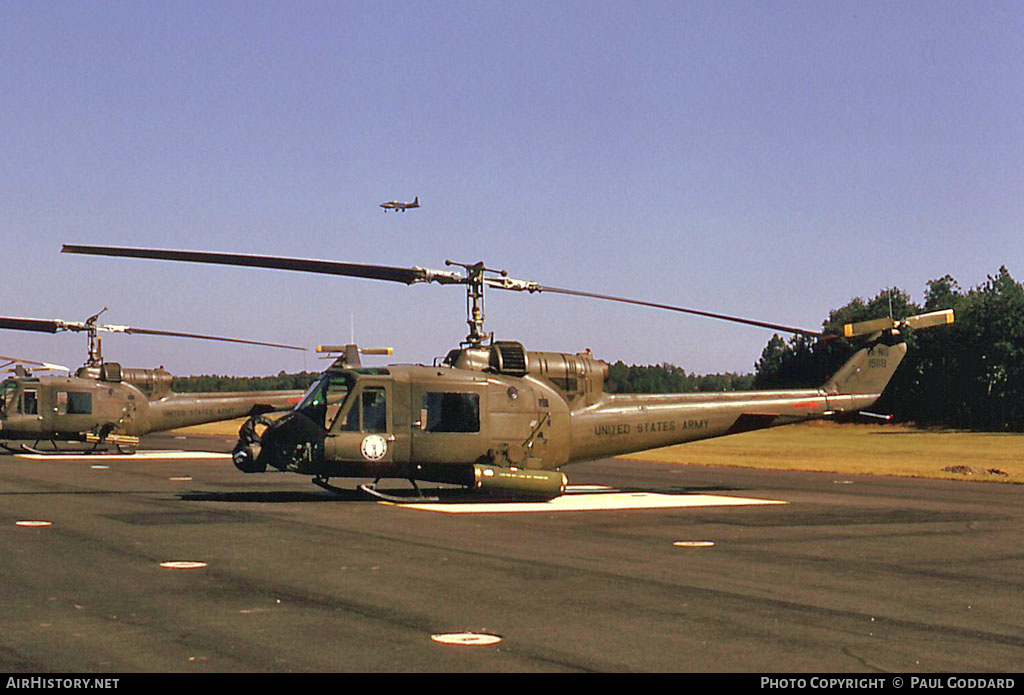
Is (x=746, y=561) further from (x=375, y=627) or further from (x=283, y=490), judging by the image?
(x=283, y=490)

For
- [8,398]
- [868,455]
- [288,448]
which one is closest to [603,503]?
[288,448]

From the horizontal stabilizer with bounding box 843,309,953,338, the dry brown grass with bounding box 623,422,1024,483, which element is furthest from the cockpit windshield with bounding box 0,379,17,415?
the horizontal stabilizer with bounding box 843,309,953,338

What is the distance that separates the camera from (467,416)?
2366 cm

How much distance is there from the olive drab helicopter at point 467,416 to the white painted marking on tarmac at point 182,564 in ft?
25.8

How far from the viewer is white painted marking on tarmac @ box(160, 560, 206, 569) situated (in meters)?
13.7

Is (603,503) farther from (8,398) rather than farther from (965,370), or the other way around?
(965,370)

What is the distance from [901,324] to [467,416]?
12439 mm

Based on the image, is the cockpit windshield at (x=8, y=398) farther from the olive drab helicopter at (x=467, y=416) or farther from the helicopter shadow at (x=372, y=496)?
the olive drab helicopter at (x=467, y=416)

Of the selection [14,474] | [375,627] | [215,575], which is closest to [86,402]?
[14,474]

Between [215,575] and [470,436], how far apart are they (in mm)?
10918

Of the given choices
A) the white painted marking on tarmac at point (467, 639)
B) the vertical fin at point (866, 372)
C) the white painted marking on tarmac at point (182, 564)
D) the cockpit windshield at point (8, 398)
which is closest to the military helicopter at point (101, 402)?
the cockpit windshield at point (8, 398)

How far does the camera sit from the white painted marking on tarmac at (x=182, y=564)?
13695 mm

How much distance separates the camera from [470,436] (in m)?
23.6
